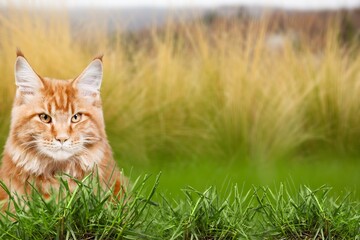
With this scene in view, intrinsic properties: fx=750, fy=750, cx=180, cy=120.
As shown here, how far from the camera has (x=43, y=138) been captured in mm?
3844

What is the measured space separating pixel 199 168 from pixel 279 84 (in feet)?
6.24

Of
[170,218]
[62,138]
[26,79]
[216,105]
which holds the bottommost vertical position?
[216,105]

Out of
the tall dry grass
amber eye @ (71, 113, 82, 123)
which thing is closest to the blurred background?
the tall dry grass

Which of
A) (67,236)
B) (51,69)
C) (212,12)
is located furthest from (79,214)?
(212,12)

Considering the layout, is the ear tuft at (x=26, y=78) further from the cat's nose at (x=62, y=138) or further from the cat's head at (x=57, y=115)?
the cat's nose at (x=62, y=138)

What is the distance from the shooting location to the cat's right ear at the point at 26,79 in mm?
3785

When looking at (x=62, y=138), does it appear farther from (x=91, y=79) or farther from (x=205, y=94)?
(x=205, y=94)

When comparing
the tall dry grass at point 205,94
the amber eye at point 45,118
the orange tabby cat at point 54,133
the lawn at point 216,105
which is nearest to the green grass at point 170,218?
the orange tabby cat at point 54,133

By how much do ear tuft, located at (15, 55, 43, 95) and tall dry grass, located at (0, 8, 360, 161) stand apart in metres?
3.34

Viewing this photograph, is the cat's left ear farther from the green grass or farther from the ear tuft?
the green grass

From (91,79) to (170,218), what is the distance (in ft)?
3.33

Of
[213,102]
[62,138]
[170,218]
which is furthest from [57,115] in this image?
[213,102]

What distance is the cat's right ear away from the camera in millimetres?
3785

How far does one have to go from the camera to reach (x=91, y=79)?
12.8 feet
